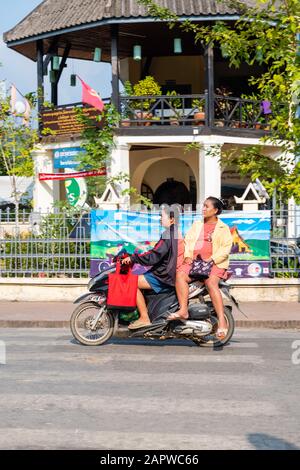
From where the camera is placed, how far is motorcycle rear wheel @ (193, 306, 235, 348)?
10.2m

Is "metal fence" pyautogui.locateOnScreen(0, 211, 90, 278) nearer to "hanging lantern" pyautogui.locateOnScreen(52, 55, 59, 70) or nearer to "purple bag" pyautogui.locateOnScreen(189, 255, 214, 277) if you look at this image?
"purple bag" pyautogui.locateOnScreen(189, 255, 214, 277)

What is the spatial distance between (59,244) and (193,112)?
7441mm

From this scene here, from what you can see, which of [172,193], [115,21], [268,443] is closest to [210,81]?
[115,21]

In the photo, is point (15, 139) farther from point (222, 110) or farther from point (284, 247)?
point (284, 247)

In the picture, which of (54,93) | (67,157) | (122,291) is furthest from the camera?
(54,93)

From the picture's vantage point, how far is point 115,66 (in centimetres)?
2161

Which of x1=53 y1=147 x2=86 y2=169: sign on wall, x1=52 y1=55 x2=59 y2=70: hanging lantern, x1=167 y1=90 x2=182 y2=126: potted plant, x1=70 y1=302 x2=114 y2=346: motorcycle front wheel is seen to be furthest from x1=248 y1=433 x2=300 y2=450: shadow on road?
x1=52 y1=55 x2=59 y2=70: hanging lantern

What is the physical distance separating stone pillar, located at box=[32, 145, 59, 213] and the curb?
11417mm

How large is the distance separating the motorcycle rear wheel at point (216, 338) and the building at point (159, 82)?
400 inches

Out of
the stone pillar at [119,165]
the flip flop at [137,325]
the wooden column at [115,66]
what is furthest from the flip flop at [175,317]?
the wooden column at [115,66]

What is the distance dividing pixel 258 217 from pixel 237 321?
2.92 m

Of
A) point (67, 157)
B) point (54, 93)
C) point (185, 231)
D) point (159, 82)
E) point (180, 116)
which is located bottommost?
point (185, 231)

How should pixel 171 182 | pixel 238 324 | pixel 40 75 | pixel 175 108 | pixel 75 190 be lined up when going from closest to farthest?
pixel 238 324 → pixel 175 108 → pixel 75 190 → pixel 40 75 → pixel 171 182
